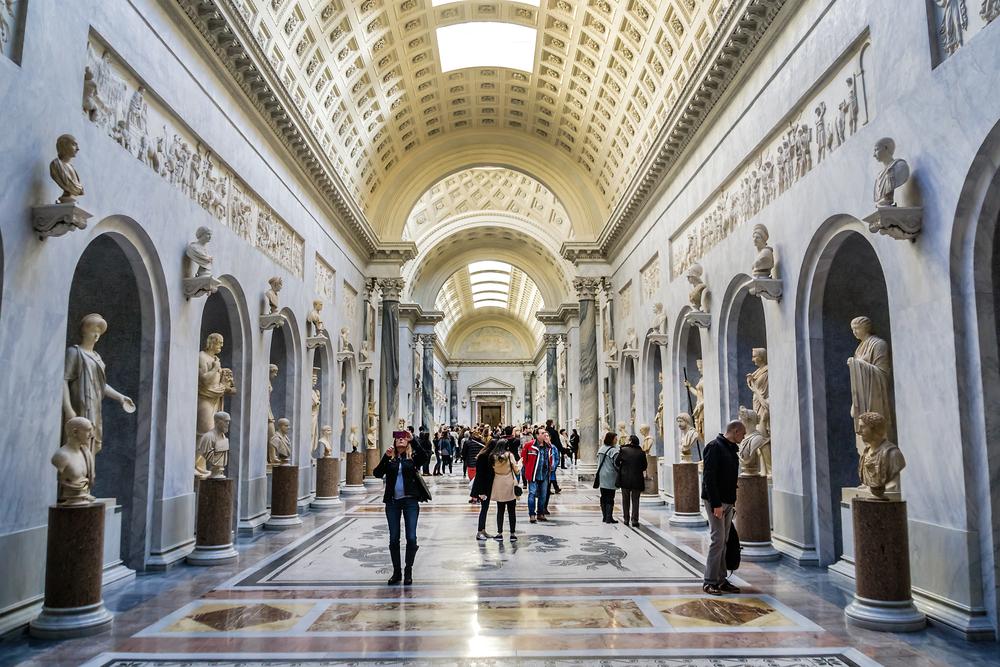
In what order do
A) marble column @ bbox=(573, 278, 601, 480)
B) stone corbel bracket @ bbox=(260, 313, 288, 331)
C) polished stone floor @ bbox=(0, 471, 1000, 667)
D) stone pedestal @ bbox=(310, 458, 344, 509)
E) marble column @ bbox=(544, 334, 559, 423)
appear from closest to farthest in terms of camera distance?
polished stone floor @ bbox=(0, 471, 1000, 667) < stone corbel bracket @ bbox=(260, 313, 288, 331) < stone pedestal @ bbox=(310, 458, 344, 509) < marble column @ bbox=(573, 278, 601, 480) < marble column @ bbox=(544, 334, 559, 423)

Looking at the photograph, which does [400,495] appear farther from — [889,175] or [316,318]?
[316,318]

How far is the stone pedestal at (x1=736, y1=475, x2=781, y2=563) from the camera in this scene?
958cm

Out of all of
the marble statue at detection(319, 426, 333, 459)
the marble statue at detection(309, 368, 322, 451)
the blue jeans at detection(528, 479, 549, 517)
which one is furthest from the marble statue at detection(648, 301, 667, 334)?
the marble statue at detection(309, 368, 322, 451)

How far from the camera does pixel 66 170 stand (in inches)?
272

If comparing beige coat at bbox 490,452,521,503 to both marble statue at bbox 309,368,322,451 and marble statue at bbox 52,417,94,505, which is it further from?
marble statue at bbox 309,368,322,451

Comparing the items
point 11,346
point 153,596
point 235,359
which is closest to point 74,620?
point 153,596

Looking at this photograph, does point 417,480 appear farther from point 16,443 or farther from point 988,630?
point 988,630

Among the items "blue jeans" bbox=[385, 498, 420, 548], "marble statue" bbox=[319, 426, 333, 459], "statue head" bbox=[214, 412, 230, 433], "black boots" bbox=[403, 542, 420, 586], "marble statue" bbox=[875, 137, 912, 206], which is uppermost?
"marble statue" bbox=[875, 137, 912, 206]

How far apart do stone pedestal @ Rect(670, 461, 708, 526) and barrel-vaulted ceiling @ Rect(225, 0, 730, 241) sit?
27.3 feet

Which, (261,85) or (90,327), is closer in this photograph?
(90,327)

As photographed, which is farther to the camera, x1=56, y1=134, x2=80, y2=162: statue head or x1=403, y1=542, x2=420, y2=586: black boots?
x1=403, y1=542, x2=420, y2=586: black boots

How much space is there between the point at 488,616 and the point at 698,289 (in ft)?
29.7

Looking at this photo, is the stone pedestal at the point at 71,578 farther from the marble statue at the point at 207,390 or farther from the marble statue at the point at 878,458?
the marble statue at the point at 878,458

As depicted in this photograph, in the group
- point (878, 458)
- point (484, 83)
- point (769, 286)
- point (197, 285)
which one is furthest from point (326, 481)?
point (484, 83)
